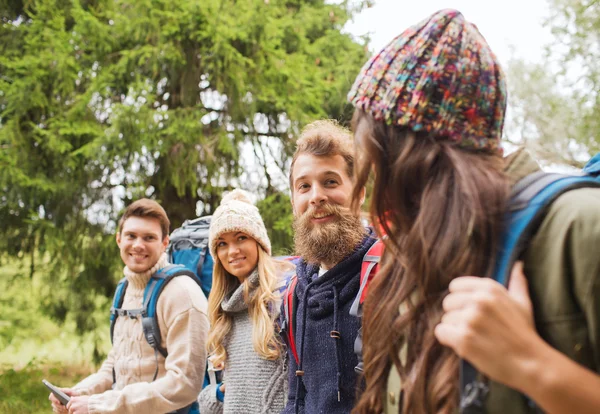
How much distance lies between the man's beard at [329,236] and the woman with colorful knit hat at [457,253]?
116 cm

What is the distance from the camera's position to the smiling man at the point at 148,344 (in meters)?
3.75

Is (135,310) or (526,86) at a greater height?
(526,86)

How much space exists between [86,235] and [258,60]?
164 inches

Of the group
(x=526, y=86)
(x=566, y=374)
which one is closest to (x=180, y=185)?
(x=566, y=374)

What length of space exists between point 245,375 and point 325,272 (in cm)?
101

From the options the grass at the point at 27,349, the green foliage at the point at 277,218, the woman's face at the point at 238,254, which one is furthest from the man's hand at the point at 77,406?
the grass at the point at 27,349

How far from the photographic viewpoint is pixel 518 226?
1.22 metres

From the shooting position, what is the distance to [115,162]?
8.91 metres

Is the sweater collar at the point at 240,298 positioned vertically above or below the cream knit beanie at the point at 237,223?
below

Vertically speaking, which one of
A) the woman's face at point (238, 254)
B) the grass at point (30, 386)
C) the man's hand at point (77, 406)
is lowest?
the grass at point (30, 386)

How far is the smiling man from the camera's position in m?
3.75

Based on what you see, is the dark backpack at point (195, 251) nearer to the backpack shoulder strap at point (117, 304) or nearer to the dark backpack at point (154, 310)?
the dark backpack at point (154, 310)

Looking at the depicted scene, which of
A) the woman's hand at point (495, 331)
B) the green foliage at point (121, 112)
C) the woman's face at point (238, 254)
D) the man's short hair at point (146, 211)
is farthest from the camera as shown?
the green foliage at point (121, 112)

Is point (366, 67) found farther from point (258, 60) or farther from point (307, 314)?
point (258, 60)
